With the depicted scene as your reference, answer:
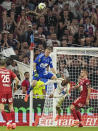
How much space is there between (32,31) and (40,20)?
832 millimetres

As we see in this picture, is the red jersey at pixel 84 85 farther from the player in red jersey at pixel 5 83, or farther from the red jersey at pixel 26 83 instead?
the player in red jersey at pixel 5 83

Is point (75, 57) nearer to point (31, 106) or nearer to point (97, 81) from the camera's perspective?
point (97, 81)

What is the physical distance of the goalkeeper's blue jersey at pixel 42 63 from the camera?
16078mm

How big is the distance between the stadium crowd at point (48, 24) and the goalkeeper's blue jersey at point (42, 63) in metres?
2.12

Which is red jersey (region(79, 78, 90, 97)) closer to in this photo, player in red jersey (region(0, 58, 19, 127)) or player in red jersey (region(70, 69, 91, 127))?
player in red jersey (region(70, 69, 91, 127))

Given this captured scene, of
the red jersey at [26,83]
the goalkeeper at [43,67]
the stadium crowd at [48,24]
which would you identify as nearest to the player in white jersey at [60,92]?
the goalkeeper at [43,67]

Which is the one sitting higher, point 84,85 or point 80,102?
point 84,85

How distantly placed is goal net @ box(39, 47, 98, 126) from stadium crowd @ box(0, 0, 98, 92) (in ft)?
6.87

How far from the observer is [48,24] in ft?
67.5

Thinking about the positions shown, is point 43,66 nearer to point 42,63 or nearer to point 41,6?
point 42,63

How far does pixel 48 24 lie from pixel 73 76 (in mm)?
4391

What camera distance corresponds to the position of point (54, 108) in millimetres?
16062

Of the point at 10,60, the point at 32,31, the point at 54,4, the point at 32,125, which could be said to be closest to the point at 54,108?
the point at 32,125

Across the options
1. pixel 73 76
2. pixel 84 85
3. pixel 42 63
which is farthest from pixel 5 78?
pixel 73 76
